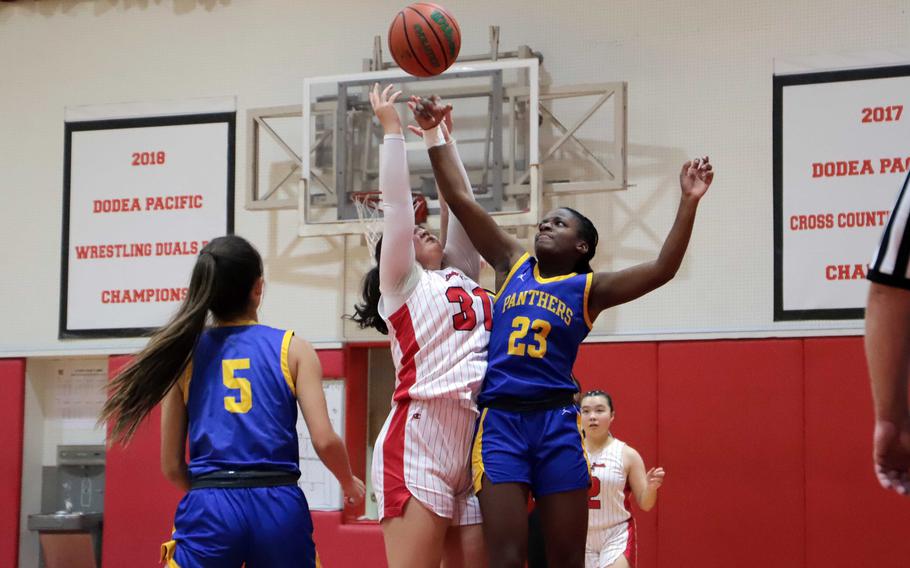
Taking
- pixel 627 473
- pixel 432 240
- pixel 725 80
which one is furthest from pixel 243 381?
pixel 725 80

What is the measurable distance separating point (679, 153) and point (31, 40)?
6.68 meters

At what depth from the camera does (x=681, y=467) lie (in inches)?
353

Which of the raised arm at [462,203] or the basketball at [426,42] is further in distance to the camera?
the basketball at [426,42]

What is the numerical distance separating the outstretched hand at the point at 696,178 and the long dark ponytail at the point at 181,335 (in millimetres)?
1512

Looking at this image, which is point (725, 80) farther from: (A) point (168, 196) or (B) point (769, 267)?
(A) point (168, 196)

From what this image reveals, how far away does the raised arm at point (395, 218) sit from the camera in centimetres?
396

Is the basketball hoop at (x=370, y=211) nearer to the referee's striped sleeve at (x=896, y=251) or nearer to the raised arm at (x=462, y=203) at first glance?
the raised arm at (x=462, y=203)

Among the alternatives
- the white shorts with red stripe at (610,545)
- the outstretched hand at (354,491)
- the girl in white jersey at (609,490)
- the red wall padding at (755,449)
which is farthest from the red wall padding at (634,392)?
the outstretched hand at (354,491)

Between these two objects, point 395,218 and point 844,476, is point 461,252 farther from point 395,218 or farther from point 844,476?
point 844,476

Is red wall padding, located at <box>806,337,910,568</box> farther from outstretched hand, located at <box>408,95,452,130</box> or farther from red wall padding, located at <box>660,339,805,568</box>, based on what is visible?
outstretched hand, located at <box>408,95,452,130</box>

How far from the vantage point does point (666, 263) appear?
3.77 metres

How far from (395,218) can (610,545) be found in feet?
12.6

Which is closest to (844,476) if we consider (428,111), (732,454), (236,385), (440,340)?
(732,454)

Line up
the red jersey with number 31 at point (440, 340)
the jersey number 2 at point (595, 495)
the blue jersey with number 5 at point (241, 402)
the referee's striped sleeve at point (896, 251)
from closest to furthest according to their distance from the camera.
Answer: the referee's striped sleeve at point (896, 251)
the blue jersey with number 5 at point (241, 402)
the red jersey with number 31 at point (440, 340)
the jersey number 2 at point (595, 495)
